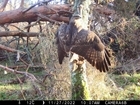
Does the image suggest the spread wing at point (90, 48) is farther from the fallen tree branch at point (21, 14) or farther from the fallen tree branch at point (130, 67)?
the fallen tree branch at point (130, 67)

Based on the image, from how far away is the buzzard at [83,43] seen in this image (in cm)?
555

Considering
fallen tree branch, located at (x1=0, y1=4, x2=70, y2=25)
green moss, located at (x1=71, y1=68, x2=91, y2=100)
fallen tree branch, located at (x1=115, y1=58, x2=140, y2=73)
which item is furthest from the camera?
fallen tree branch, located at (x1=115, y1=58, x2=140, y2=73)

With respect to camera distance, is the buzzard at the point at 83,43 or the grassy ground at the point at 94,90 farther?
the grassy ground at the point at 94,90

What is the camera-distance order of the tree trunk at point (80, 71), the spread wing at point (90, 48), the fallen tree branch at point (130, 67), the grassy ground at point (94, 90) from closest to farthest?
the spread wing at point (90, 48) < the tree trunk at point (80, 71) < the grassy ground at point (94, 90) < the fallen tree branch at point (130, 67)

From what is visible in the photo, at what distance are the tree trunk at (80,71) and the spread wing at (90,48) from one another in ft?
0.87

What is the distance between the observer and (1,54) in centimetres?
1162

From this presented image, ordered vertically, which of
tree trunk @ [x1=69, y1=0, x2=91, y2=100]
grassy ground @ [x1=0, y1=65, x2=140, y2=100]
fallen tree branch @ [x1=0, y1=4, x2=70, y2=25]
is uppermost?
fallen tree branch @ [x1=0, y1=4, x2=70, y2=25]

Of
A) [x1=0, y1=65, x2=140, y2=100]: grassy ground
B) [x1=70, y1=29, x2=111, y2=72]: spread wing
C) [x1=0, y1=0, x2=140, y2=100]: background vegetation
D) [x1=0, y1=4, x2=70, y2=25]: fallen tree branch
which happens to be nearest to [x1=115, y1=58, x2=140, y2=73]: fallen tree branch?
[x1=0, y1=0, x2=140, y2=100]: background vegetation

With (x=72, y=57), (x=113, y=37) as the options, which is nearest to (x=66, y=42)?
(x=72, y=57)

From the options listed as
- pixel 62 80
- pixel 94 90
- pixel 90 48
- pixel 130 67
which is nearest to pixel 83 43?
pixel 90 48

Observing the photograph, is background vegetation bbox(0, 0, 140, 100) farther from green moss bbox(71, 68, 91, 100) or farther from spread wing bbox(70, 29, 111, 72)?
spread wing bbox(70, 29, 111, 72)

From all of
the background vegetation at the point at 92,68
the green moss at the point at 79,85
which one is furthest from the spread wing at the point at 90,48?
the background vegetation at the point at 92,68

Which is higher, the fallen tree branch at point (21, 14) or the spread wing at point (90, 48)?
the fallen tree branch at point (21, 14)

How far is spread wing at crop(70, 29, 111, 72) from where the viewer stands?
5.55 m
